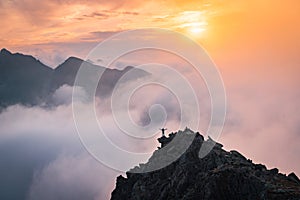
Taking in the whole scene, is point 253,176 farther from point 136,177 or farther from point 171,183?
point 136,177

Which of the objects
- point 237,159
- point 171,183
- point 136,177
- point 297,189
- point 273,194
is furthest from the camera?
point 136,177

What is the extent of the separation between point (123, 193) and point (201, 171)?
3261 cm

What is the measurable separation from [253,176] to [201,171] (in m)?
18.6

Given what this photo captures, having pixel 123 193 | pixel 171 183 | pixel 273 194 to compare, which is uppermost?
pixel 123 193

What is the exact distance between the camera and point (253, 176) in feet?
282

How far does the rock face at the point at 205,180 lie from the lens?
83812mm

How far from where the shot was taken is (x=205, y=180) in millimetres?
88750

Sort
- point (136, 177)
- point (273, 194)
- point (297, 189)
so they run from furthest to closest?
point (136, 177)
point (297, 189)
point (273, 194)

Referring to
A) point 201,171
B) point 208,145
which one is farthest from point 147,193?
point 208,145

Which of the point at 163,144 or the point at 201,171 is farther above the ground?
the point at 163,144

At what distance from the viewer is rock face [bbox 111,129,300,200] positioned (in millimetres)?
83812

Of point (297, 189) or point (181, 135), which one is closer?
point (297, 189)

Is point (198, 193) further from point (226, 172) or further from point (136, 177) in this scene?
point (136, 177)

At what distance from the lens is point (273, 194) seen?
79.5 m
